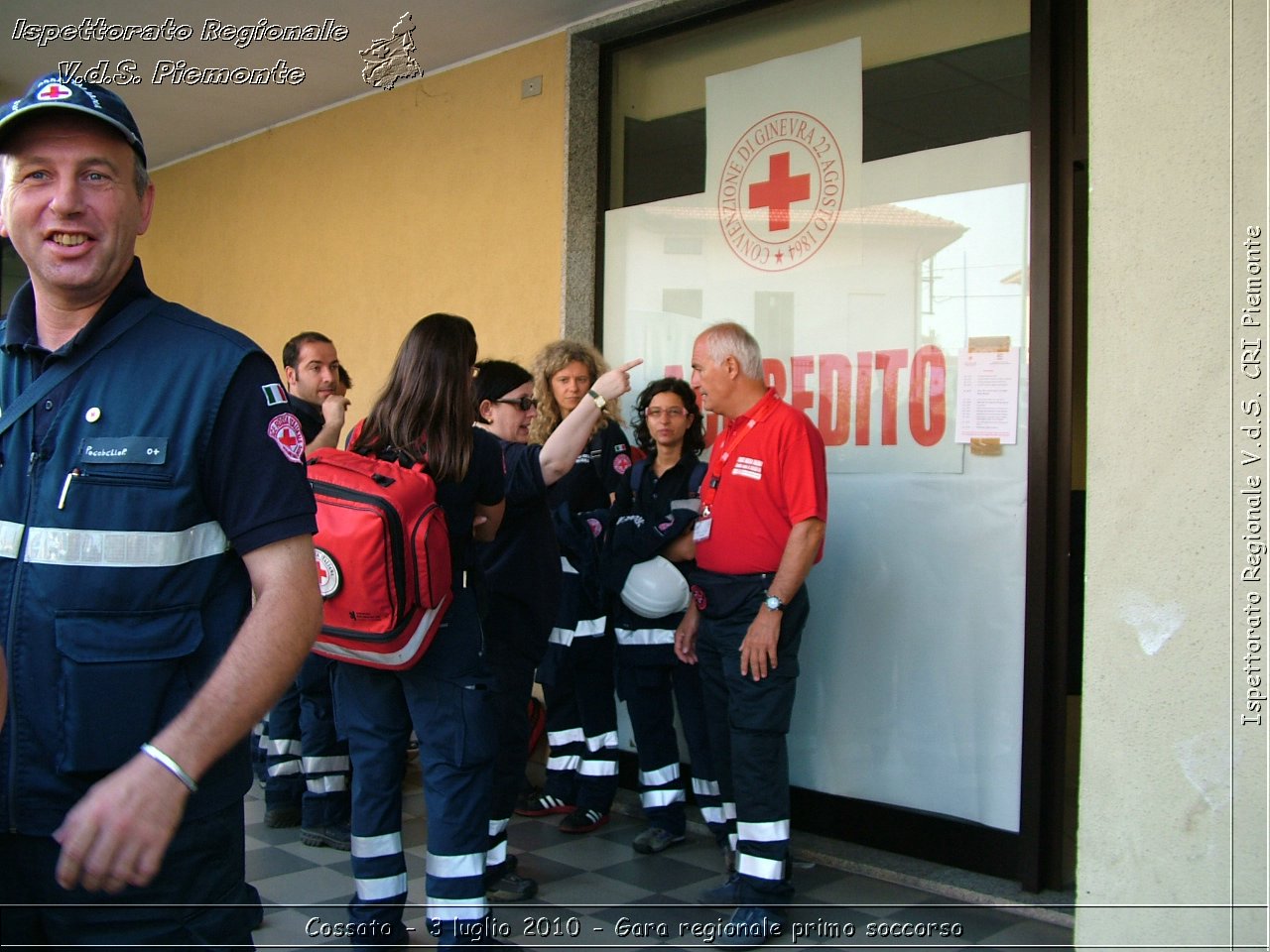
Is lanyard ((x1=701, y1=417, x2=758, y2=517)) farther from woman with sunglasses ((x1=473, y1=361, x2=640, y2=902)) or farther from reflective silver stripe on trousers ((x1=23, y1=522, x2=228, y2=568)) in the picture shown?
reflective silver stripe on trousers ((x1=23, y1=522, x2=228, y2=568))

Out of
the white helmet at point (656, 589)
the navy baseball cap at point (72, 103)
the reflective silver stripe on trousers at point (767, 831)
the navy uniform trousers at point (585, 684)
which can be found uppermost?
the navy baseball cap at point (72, 103)

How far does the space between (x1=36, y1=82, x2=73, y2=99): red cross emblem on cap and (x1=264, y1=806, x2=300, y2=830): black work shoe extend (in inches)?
156

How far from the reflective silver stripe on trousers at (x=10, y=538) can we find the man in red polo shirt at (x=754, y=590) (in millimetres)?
2517

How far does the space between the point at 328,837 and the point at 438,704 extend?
1774 millimetres

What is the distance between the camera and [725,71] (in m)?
5.35

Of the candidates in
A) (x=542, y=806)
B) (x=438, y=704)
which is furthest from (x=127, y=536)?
(x=542, y=806)

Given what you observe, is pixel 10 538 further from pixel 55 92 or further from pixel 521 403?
pixel 521 403

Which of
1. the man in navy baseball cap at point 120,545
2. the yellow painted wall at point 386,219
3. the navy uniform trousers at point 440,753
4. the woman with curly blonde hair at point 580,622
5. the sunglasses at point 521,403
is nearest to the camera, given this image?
the man in navy baseball cap at point 120,545

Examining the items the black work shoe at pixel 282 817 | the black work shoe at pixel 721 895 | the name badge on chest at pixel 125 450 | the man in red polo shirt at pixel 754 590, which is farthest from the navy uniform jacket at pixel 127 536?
the black work shoe at pixel 282 817

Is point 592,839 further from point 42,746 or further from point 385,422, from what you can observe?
point 42,746

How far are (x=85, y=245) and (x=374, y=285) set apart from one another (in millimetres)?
5397

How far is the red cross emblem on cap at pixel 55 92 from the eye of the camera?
1.70m

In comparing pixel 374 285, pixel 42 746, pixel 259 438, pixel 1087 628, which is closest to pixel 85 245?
pixel 259 438

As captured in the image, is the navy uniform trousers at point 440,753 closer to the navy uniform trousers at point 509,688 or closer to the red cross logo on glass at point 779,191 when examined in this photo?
the navy uniform trousers at point 509,688
